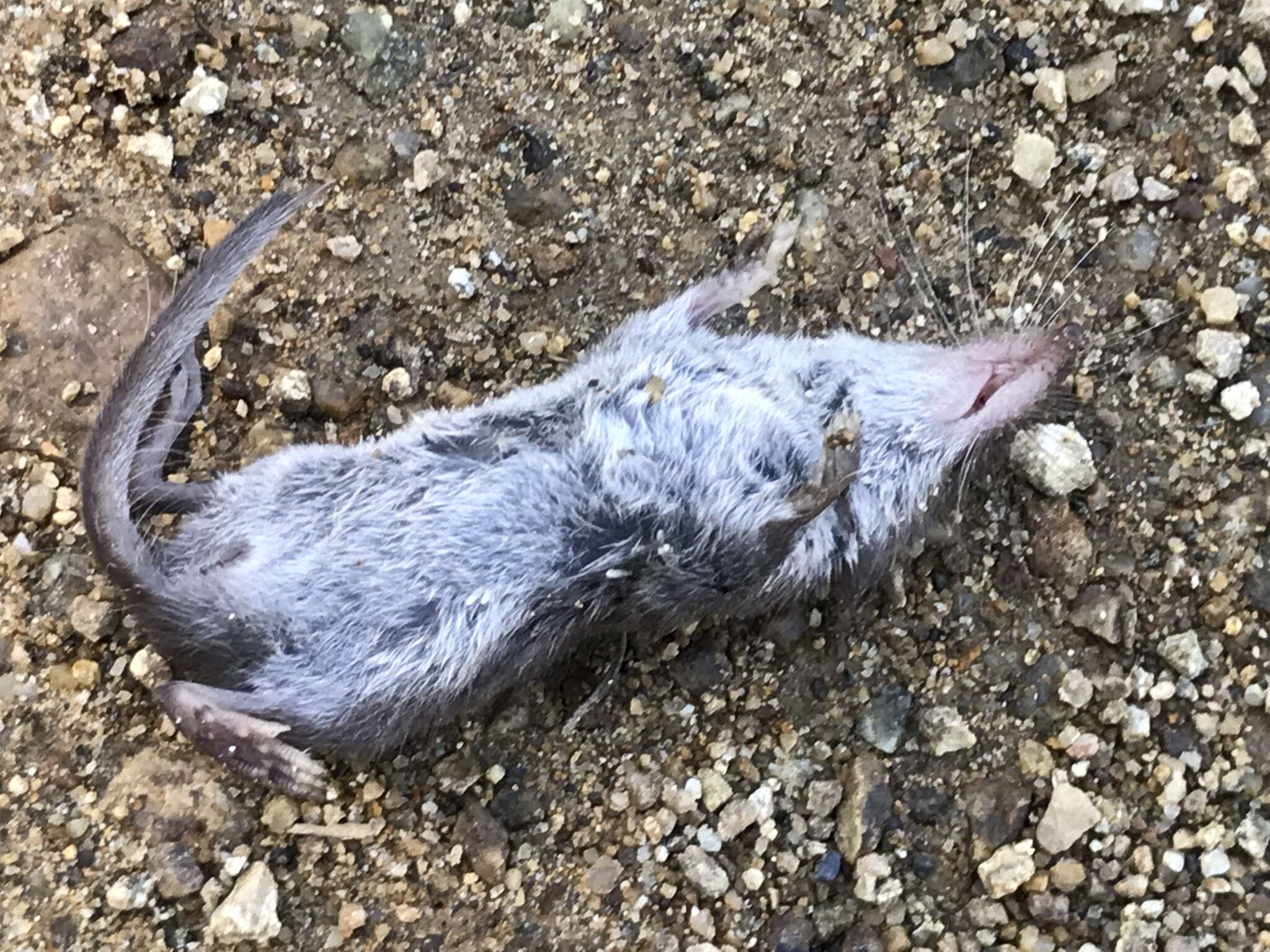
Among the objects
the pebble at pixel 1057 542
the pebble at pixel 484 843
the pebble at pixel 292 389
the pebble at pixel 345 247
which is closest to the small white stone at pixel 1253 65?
the pebble at pixel 1057 542

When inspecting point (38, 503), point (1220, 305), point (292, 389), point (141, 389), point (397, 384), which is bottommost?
point (1220, 305)

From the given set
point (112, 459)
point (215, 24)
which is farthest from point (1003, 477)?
point (215, 24)

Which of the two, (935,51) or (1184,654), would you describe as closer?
(1184,654)

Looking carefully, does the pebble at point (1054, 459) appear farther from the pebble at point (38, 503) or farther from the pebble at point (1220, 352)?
the pebble at point (38, 503)

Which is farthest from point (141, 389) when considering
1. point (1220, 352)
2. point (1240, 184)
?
point (1240, 184)

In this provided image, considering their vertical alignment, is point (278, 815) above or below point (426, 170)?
below

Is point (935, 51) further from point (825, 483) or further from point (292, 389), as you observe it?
point (292, 389)

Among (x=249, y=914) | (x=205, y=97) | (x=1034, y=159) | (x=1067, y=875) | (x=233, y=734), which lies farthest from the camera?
A: (x=1034, y=159)
